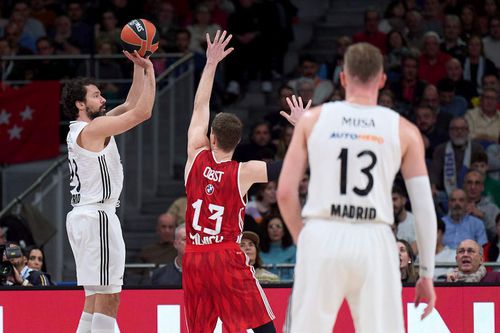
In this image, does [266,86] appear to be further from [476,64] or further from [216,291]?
[216,291]

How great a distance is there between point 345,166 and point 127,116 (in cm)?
246

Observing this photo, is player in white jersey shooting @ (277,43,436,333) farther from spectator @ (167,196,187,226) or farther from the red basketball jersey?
spectator @ (167,196,187,226)

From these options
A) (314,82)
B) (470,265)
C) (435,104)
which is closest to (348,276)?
(470,265)

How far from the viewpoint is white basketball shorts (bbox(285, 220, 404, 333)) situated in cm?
663

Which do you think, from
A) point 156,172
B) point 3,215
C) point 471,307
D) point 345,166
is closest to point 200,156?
point 345,166

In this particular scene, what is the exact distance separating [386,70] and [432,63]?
63 cm

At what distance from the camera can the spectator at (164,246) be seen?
13.9 m

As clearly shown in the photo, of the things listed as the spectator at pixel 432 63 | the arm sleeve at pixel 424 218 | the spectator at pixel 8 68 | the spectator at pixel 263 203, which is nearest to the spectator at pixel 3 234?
the spectator at pixel 263 203

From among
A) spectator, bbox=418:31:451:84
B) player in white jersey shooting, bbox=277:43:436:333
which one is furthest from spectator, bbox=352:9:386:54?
player in white jersey shooting, bbox=277:43:436:333

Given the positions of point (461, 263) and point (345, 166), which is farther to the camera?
point (461, 263)

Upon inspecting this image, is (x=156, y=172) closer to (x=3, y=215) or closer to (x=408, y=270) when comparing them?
(x=3, y=215)

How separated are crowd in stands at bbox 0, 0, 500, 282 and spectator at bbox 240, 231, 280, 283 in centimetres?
163

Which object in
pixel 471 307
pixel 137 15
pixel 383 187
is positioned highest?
pixel 137 15

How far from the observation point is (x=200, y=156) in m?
8.61
